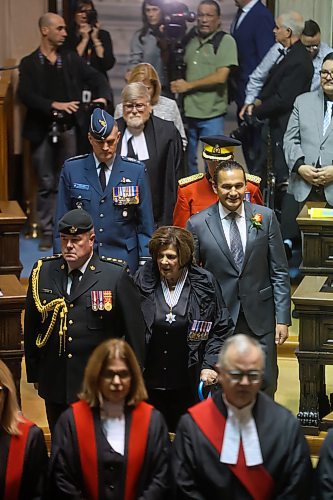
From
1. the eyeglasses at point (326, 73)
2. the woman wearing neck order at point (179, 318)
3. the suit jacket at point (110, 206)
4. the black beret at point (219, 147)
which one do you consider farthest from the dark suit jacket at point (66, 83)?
the woman wearing neck order at point (179, 318)

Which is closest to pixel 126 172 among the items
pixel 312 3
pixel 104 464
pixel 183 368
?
pixel 183 368

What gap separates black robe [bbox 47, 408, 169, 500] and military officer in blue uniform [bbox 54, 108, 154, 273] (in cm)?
185

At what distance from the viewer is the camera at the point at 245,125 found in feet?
31.3

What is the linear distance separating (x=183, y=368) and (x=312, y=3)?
451 cm

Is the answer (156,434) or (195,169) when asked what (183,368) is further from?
(195,169)

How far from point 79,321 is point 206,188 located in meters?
1.37

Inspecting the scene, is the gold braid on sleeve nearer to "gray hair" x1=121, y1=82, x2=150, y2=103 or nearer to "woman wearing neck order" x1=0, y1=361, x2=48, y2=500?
"woman wearing neck order" x1=0, y1=361, x2=48, y2=500

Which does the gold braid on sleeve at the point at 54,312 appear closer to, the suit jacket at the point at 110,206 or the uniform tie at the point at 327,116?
the suit jacket at the point at 110,206

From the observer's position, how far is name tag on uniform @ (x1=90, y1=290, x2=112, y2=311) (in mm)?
5895

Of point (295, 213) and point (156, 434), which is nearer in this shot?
point (156, 434)

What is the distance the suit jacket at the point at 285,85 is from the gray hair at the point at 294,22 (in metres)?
0.11

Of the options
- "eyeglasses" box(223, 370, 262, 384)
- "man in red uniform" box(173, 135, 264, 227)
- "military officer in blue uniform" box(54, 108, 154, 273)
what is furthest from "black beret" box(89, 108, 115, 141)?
"eyeglasses" box(223, 370, 262, 384)

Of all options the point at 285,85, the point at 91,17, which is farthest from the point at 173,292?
the point at 91,17

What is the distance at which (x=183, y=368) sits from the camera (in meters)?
6.14
